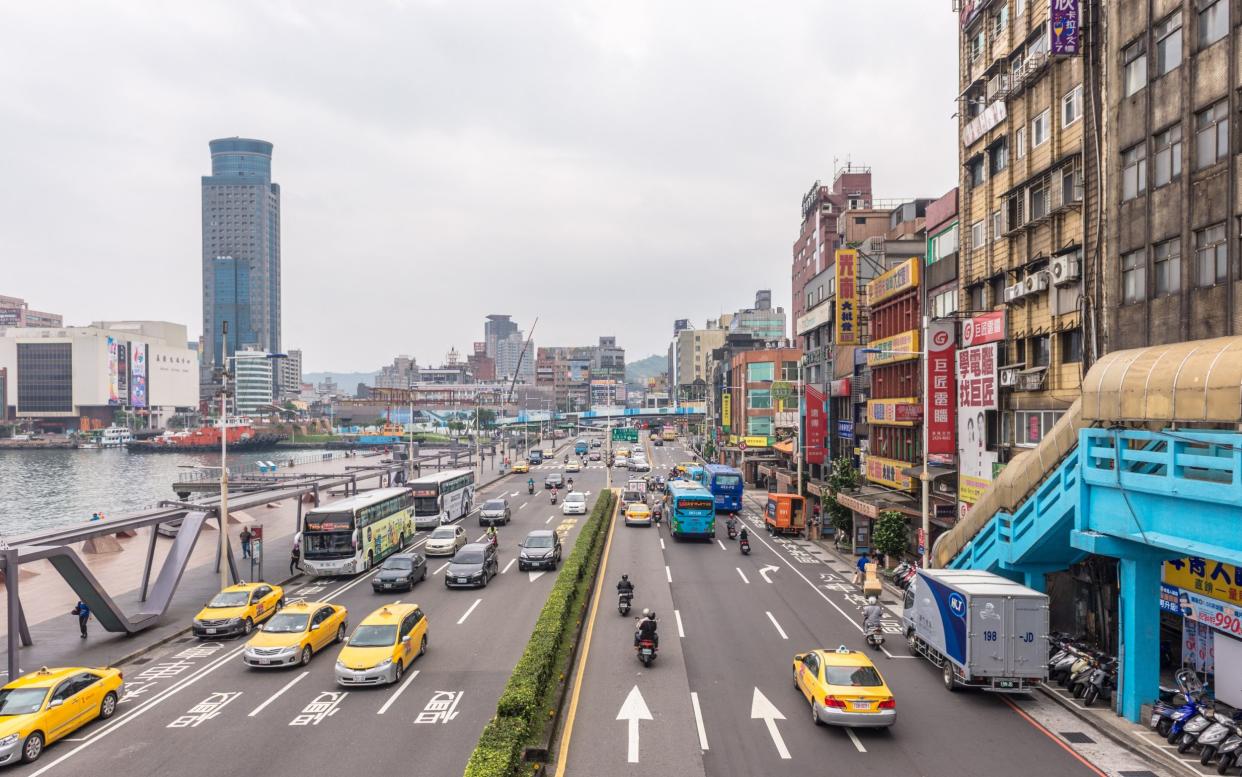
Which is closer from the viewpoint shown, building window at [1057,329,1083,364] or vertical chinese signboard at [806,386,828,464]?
building window at [1057,329,1083,364]

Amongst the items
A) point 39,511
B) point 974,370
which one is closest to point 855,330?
point 974,370

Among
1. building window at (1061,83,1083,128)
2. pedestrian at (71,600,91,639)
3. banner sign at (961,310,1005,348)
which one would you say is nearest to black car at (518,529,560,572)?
pedestrian at (71,600,91,639)

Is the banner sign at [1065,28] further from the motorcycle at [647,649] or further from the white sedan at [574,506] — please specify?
the white sedan at [574,506]

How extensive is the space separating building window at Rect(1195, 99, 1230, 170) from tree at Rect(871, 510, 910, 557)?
18.7 metres

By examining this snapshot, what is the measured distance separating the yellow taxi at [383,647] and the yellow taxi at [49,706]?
5.58 m

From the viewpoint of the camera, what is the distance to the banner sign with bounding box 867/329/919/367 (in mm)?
38281

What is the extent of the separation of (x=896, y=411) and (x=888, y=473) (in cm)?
360

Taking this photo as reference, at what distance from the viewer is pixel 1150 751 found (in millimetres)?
16250

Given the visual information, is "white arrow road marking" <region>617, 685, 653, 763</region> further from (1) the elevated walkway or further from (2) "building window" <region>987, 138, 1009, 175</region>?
(2) "building window" <region>987, 138, 1009, 175</region>

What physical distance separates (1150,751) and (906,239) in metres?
44.5

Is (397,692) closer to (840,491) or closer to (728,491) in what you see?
(840,491)

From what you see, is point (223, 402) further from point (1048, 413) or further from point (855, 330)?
point (855, 330)

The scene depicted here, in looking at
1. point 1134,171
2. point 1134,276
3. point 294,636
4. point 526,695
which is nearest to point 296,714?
point 294,636

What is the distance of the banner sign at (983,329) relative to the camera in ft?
104
